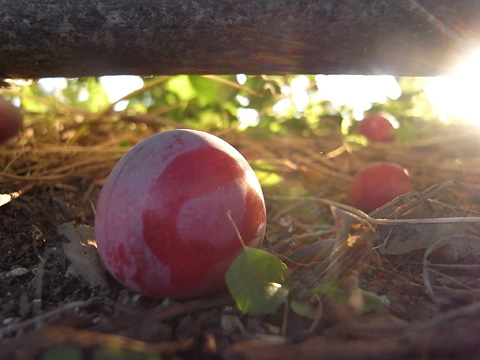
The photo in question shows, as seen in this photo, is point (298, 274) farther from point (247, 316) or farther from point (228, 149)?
point (228, 149)

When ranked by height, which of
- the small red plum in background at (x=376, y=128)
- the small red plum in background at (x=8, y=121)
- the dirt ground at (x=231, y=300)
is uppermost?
the small red plum in background at (x=8, y=121)

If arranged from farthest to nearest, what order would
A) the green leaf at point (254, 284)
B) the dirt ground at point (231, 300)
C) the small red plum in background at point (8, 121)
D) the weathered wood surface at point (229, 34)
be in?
1. the small red plum in background at point (8, 121)
2. the weathered wood surface at point (229, 34)
3. the green leaf at point (254, 284)
4. the dirt ground at point (231, 300)

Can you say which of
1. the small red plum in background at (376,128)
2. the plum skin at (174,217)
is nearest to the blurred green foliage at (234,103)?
the small red plum in background at (376,128)

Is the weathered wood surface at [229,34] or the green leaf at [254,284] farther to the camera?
the weathered wood surface at [229,34]

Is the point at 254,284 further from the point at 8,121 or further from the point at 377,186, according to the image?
the point at 8,121

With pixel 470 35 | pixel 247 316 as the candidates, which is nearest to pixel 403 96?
pixel 470 35

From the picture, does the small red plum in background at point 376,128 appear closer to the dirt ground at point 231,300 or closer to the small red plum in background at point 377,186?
the dirt ground at point 231,300

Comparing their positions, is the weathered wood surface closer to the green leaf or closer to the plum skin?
the plum skin

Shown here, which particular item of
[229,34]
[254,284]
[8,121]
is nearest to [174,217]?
[254,284]
